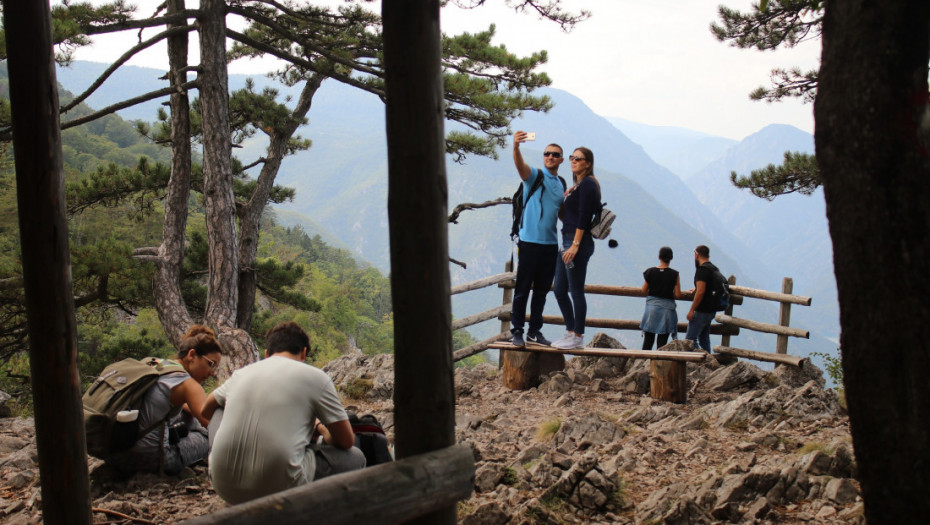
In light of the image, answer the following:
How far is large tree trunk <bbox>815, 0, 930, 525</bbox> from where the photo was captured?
198cm

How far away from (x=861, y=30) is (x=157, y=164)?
10.3 meters

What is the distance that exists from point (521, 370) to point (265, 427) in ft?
16.6

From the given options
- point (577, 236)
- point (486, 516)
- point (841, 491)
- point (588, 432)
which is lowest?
point (588, 432)

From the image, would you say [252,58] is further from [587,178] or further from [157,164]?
[587,178]

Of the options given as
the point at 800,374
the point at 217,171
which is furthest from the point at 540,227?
the point at 217,171

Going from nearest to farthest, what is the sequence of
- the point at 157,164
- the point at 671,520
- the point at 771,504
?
the point at 671,520 < the point at 771,504 < the point at 157,164

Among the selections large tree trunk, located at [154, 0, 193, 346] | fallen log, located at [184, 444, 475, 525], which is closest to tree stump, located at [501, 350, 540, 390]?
large tree trunk, located at [154, 0, 193, 346]

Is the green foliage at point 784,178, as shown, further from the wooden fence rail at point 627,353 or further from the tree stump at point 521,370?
the tree stump at point 521,370

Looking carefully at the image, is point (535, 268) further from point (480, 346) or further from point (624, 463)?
point (480, 346)

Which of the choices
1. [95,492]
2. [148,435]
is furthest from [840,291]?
[95,492]

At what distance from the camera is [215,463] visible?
3.11m

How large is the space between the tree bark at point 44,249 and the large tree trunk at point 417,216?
4.80 ft

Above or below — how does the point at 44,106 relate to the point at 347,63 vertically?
below

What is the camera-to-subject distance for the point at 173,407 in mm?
4180
